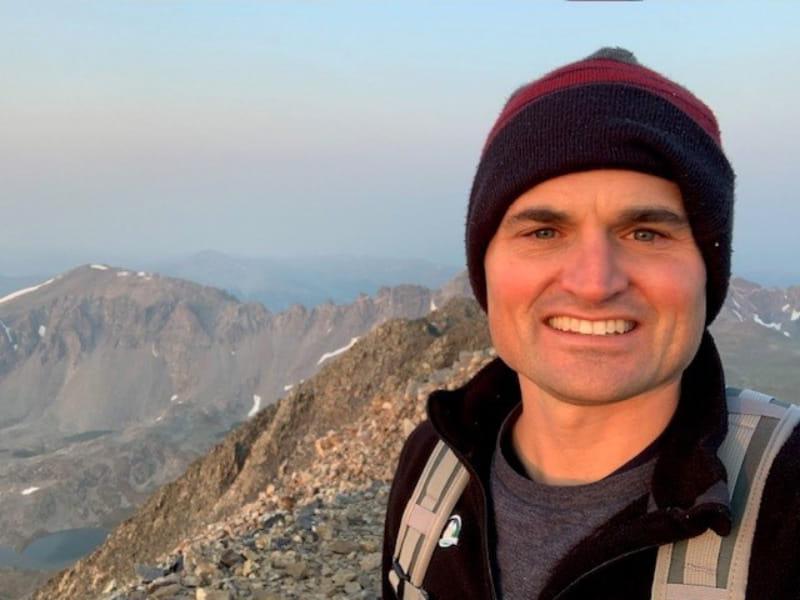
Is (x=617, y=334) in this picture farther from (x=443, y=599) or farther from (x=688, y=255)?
(x=443, y=599)

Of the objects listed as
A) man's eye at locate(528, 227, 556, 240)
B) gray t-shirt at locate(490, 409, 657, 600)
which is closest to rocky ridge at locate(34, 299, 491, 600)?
gray t-shirt at locate(490, 409, 657, 600)

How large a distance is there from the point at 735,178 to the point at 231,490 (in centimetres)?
2097

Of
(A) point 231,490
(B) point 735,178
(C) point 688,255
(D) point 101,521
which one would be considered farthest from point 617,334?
(D) point 101,521

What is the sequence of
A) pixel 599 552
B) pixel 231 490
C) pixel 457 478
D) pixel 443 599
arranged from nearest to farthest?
pixel 599 552 < pixel 443 599 < pixel 457 478 < pixel 231 490

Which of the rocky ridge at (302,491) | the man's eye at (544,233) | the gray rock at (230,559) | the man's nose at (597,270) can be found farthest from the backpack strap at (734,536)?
the gray rock at (230,559)

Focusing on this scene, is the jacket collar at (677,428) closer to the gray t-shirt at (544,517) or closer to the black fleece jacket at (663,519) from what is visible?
the black fleece jacket at (663,519)

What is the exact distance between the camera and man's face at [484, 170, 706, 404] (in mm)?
2350

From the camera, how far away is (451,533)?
280cm

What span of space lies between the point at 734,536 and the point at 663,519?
0.61ft

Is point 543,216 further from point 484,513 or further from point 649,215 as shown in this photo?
point 484,513

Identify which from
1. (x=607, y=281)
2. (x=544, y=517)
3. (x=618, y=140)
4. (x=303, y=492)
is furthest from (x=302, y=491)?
(x=618, y=140)

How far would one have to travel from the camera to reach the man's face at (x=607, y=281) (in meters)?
2.35

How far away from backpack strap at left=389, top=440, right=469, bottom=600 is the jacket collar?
103mm

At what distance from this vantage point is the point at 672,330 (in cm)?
238
